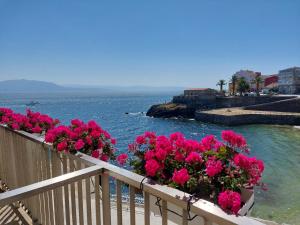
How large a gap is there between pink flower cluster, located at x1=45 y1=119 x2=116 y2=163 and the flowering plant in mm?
620

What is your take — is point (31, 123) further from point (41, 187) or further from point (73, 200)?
point (41, 187)

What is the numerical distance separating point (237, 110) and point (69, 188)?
145 ft

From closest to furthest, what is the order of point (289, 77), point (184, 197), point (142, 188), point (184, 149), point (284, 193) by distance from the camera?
point (184, 197) → point (142, 188) → point (184, 149) → point (284, 193) → point (289, 77)

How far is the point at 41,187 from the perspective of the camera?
167cm

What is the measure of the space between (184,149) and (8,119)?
9.78 ft

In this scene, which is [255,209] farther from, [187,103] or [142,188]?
[187,103]

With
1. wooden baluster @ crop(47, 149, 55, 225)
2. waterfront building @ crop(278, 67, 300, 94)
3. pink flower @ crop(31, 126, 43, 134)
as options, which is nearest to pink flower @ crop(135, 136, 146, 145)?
wooden baluster @ crop(47, 149, 55, 225)

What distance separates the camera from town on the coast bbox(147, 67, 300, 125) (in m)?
38.1

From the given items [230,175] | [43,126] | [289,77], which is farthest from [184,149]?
[289,77]

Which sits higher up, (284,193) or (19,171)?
(19,171)

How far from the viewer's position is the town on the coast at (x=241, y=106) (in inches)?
1500

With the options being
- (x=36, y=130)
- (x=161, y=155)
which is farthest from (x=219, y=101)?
(x=161, y=155)

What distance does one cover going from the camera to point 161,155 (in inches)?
65.4

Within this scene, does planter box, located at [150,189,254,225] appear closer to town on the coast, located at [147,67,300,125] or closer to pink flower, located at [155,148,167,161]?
pink flower, located at [155,148,167,161]
